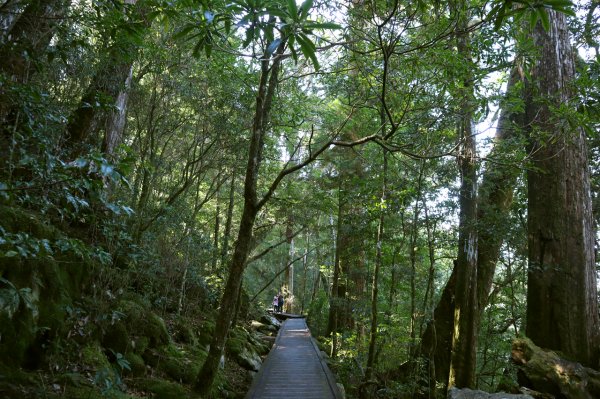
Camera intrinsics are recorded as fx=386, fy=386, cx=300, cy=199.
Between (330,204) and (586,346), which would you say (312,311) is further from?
(586,346)

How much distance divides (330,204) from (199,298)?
4.43 metres

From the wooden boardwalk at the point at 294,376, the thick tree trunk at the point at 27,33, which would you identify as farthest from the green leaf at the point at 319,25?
the wooden boardwalk at the point at 294,376

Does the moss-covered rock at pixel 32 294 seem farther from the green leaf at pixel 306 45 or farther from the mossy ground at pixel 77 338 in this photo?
the green leaf at pixel 306 45

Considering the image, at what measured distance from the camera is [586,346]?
604cm

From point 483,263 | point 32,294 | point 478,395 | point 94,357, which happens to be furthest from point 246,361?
point 32,294

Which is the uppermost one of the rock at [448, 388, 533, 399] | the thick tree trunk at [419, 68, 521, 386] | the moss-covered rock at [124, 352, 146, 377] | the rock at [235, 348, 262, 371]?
the thick tree trunk at [419, 68, 521, 386]

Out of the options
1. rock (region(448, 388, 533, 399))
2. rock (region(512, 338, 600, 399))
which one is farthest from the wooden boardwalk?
rock (region(512, 338, 600, 399))

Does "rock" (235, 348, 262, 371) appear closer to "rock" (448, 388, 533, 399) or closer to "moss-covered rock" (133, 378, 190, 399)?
"moss-covered rock" (133, 378, 190, 399)

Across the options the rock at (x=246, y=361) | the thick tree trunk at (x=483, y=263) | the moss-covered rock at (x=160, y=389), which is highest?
the thick tree trunk at (x=483, y=263)

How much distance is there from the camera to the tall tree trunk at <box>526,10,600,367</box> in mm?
6148

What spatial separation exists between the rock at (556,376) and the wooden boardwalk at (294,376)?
286cm

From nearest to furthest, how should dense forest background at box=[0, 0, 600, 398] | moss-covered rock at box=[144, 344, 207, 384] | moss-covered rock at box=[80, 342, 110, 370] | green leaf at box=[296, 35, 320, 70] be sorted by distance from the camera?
green leaf at box=[296, 35, 320, 70], dense forest background at box=[0, 0, 600, 398], moss-covered rock at box=[80, 342, 110, 370], moss-covered rock at box=[144, 344, 207, 384]

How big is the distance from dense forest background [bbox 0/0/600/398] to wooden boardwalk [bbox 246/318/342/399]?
23.3 inches

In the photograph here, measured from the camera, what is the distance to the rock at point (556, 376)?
5.24m
